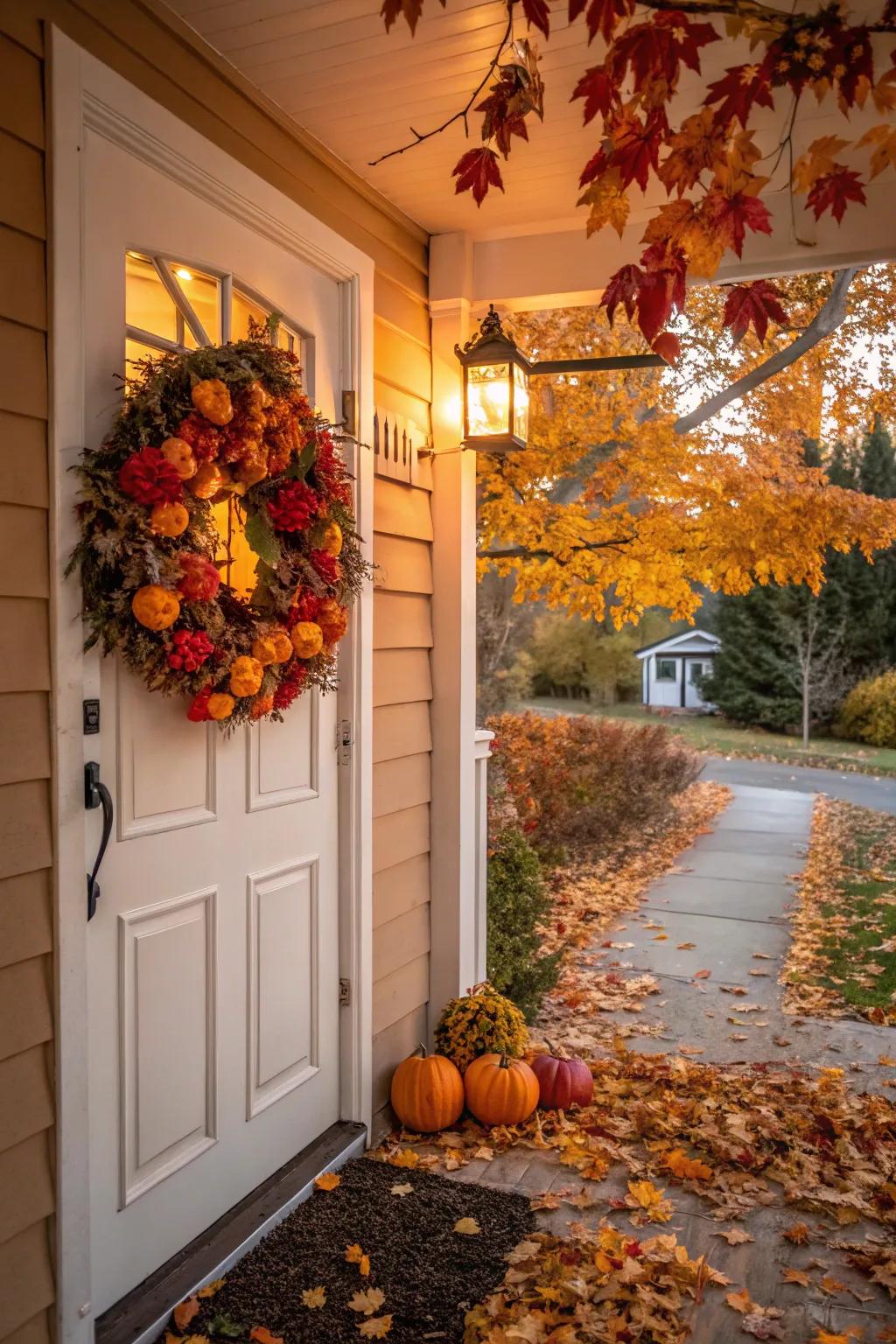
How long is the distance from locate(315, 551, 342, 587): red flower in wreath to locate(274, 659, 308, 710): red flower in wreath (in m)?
0.22

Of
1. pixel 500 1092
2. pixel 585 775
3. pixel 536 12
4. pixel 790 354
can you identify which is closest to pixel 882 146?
pixel 536 12

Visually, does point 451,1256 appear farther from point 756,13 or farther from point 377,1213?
point 756,13

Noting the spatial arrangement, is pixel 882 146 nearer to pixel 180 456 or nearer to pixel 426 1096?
pixel 180 456

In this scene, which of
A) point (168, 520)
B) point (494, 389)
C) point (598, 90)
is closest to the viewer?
point (598, 90)

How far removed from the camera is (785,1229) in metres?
2.48

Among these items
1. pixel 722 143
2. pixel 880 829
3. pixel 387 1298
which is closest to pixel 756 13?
pixel 722 143

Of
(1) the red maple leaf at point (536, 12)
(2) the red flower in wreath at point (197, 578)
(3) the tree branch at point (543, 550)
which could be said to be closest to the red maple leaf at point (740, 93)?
(1) the red maple leaf at point (536, 12)

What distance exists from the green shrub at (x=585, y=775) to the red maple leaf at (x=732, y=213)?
4894 mm

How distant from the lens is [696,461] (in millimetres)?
5777

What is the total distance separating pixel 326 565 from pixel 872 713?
1521 centimetres

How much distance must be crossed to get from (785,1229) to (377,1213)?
→ 3.35 feet

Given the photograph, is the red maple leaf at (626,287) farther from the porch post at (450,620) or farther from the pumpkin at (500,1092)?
the pumpkin at (500,1092)

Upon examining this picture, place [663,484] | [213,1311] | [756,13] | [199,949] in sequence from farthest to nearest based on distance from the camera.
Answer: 1. [663,484]
2. [199,949]
3. [213,1311]
4. [756,13]

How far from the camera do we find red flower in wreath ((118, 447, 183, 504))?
1.85 m
